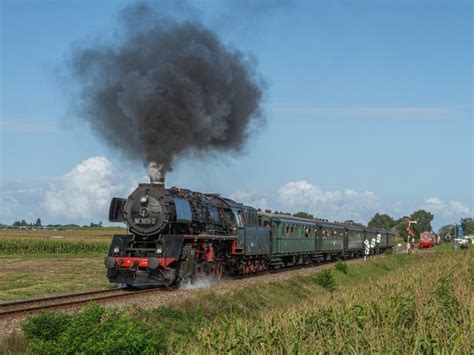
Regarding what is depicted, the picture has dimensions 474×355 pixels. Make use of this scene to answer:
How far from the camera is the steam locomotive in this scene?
2211 cm

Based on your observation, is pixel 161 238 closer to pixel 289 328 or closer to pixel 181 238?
pixel 181 238

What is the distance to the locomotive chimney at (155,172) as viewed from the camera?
23.9 m

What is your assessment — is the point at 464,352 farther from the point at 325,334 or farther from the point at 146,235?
the point at 146,235

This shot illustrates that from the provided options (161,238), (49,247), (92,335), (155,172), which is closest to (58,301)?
(161,238)

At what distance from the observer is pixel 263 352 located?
9.69 m

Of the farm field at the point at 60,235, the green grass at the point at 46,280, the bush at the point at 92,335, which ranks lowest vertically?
the bush at the point at 92,335

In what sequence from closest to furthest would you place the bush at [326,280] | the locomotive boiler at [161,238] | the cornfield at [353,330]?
1. the cornfield at [353,330]
2. the locomotive boiler at [161,238]
3. the bush at [326,280]

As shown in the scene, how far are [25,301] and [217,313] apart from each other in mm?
5520

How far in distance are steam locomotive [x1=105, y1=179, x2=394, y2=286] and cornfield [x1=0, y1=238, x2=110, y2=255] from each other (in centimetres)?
2797

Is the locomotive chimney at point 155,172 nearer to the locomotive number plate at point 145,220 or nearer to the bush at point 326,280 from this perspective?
the locomotive number plate at point 145,220

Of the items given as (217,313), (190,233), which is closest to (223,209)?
(190,233)

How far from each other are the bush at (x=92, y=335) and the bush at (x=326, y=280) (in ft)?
54.1

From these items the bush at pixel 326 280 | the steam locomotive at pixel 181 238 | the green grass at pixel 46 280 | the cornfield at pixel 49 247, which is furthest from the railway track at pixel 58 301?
the cornfield at pixel 49 247

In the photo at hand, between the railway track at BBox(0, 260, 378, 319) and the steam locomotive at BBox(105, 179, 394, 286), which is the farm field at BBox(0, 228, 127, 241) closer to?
the steam locomotive at BBox(105, 179, 394, 286)
